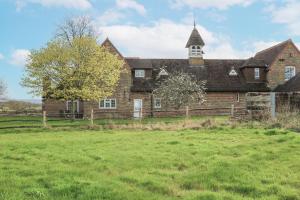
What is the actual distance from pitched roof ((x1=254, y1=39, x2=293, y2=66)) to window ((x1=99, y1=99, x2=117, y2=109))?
19860 mm

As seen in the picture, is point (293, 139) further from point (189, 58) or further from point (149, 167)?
point (189, 58)

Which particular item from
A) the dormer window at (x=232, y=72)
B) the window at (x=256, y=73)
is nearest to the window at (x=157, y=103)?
the dormer window at (x=232, y=72)

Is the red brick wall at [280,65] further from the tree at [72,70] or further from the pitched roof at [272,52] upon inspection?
the tree at [72,70]

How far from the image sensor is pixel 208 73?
2036 inches

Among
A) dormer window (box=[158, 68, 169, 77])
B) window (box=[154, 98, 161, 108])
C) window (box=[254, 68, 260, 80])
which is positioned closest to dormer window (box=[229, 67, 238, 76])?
window (box=[254, 68, 260, 80])

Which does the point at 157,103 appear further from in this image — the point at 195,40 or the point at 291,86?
the point at 291,86

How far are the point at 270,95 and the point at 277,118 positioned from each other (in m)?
5.12

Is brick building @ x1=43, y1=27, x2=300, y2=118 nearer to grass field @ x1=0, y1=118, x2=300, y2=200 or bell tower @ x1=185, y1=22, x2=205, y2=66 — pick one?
bell tower @ x1=185, y1=22, x2=205, y2=66

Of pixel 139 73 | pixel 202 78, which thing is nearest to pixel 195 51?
pixel 202 78

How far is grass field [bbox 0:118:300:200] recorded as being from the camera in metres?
9.41

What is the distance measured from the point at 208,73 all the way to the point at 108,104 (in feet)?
43.3

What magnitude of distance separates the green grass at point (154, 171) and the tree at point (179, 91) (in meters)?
28.1

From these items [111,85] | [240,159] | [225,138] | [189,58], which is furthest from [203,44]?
[240,159]

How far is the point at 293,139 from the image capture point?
16281 millimetres
